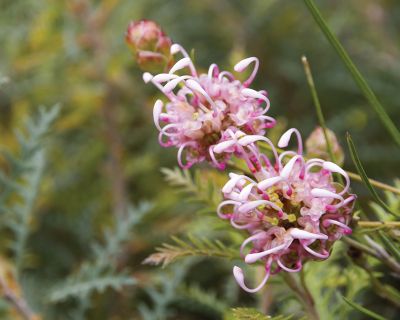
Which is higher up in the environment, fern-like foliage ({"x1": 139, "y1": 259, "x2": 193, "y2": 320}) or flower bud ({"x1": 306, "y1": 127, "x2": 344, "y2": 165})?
flower bud ({"x1": 306, "y1": 127, "x2": 344, "y2": 165})

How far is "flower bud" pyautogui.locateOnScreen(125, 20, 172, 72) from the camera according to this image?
487mm

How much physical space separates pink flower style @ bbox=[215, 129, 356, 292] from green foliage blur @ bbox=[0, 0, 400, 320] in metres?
0.45

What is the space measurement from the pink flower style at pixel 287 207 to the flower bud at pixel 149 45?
121 mm

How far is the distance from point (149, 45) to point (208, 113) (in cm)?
10

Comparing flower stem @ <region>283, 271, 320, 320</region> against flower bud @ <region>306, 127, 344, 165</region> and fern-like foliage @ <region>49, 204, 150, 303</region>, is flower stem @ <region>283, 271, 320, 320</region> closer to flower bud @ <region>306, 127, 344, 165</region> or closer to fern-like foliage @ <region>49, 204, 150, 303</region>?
flower bud @ <region>306, 127, 344, 165</region>

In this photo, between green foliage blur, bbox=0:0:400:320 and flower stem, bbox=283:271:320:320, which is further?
green foliage blur, bbox=0:0:400:320

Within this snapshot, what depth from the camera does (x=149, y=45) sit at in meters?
0.49

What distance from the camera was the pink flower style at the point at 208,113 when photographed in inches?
16.1

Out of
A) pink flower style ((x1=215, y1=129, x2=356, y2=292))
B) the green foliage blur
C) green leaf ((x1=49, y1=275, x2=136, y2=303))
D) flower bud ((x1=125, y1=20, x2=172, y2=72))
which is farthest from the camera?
the green foliage blur

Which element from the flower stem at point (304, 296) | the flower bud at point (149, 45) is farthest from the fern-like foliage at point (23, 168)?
the flower stem at point (304, 296)

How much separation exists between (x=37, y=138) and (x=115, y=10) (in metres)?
0.69

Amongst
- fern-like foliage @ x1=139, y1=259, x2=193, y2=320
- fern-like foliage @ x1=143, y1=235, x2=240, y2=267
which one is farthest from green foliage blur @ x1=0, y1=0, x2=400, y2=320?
fern-like foliage @ x1=143, y1=235, x2=240, y2=267

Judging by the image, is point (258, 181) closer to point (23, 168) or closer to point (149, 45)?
point (149, 45)

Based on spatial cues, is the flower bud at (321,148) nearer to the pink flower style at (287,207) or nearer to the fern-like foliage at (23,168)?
the pink flower style at (287,207)
